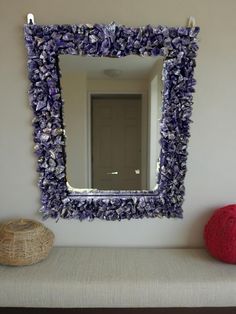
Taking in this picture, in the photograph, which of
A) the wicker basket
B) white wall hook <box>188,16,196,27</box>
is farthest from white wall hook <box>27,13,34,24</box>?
the wicker basket

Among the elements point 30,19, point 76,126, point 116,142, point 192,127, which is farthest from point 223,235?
point 30,19

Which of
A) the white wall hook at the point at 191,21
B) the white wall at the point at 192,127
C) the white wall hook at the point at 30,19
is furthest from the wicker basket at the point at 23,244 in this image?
the white wall hook at the point at 191,21

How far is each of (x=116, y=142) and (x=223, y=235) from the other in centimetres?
69

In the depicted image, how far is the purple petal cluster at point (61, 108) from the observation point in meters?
1.42

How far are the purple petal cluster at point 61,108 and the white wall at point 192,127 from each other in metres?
0.06

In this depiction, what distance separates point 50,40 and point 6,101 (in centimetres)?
37

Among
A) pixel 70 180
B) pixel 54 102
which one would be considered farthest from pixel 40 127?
pixel 70 180

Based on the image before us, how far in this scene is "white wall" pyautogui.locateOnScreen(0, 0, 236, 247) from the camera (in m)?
1.44

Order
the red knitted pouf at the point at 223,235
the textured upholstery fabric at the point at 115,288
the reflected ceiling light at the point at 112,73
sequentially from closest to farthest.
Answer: the textured upholstery fabric at the point at 115,288, the red knitted pouf at the point at 223,235, the reflected ceiling light at the point at 112,73

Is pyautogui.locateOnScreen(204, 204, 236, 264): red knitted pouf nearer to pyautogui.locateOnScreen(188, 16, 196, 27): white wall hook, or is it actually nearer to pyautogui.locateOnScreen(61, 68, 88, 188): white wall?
pyautogui.locateOnScreen(61, 68, 88, 188): white wall

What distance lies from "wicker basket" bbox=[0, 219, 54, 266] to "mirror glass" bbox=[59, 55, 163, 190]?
0.31 m

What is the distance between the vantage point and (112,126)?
61.2 inches

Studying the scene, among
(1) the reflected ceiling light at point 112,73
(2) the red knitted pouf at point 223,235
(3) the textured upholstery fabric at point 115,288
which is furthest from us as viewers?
(1) the reflected ceiling light at point 112,73

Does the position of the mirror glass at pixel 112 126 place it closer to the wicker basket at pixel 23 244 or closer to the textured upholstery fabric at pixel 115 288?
A: the wicker basket at pixel 23 244
